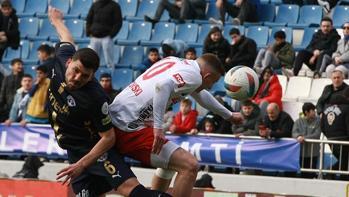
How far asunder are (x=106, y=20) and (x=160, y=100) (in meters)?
10.1

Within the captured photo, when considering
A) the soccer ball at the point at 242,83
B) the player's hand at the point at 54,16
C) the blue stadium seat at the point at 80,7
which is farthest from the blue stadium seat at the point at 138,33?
the player's hand at the point at 54,16

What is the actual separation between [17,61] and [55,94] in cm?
904

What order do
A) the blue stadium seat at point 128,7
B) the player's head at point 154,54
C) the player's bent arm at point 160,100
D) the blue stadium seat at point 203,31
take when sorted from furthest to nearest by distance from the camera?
the blue stadium seat at point 128,7 < the blue stadium seat at point 203,31 < the player's head at point 154,54 < the player's bent arm at point 160,100

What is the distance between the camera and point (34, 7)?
24.5m

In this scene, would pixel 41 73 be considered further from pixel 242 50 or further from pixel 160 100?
pixel 160 100

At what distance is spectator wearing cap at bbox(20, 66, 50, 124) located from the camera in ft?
62.1

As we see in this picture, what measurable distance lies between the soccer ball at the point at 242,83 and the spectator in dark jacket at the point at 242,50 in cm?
723

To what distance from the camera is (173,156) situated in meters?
11.4

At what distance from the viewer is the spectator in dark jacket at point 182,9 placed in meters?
22.4

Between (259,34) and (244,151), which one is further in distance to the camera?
(259,34)

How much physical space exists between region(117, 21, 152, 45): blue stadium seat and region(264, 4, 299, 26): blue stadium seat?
2531 mm

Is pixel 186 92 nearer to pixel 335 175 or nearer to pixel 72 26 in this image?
pixel 335 175

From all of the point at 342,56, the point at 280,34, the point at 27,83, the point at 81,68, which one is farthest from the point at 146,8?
the point at 81,68

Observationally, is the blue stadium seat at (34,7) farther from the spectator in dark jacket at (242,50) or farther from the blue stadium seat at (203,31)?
the spectator in dark jacket at (242,50)
